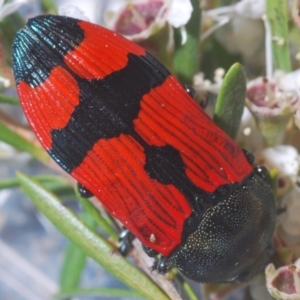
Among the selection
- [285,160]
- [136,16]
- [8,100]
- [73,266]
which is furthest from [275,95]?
[73,266]

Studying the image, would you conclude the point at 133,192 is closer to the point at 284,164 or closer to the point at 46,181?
the point at 284,164

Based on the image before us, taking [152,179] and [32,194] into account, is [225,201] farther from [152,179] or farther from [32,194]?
[32,194]

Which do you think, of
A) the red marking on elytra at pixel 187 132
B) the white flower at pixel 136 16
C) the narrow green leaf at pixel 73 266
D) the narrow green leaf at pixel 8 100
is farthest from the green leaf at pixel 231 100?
the narrow green leaf at pixel 73 266

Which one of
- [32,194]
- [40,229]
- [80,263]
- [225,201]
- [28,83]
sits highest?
[28,83]

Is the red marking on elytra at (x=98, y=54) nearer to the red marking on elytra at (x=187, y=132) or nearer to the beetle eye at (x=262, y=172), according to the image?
the red marking on elytra at (x=187, y=132)

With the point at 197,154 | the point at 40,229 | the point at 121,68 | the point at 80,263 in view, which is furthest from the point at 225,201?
the point at 40,229

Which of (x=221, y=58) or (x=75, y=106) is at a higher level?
(x=75, y=106)
